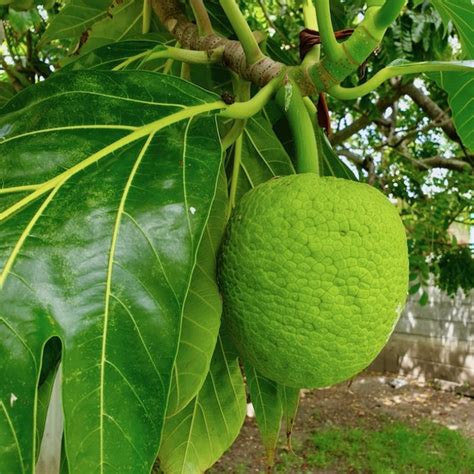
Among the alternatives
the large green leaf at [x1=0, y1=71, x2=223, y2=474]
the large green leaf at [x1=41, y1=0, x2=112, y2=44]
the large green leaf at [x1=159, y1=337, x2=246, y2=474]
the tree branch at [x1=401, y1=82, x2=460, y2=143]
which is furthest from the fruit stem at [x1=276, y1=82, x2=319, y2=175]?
the tree branch at [x1=401, y1=82, x2=460, y2=143]

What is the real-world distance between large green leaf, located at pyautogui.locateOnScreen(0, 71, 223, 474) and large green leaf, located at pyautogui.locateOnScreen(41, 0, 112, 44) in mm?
618

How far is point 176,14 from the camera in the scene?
3.06 feet

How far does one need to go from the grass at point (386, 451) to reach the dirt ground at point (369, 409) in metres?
0.16

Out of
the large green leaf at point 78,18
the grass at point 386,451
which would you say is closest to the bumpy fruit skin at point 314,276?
the large green leaf at point 78,18

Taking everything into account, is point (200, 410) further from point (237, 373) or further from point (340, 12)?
point (340, 12)

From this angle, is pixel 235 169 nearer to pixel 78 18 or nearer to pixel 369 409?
pixel 78 18

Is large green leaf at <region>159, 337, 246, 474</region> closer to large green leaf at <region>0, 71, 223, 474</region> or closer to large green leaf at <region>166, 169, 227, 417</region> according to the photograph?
large green leaf at <region>166, 169, 227, 417</region>

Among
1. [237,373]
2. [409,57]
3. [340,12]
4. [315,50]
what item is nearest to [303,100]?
[315,50]

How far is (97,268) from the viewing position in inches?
21.1

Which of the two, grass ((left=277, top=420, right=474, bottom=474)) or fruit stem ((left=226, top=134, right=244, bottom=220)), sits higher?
fruit stem ((left=226, top=134, right=244, bottom=220))

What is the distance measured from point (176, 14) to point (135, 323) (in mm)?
555

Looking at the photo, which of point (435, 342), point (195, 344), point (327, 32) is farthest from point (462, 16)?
point (435, 342)

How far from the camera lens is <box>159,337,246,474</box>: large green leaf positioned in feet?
2.83

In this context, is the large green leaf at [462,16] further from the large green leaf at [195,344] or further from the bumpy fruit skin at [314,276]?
the large green leaf at [195,344]
